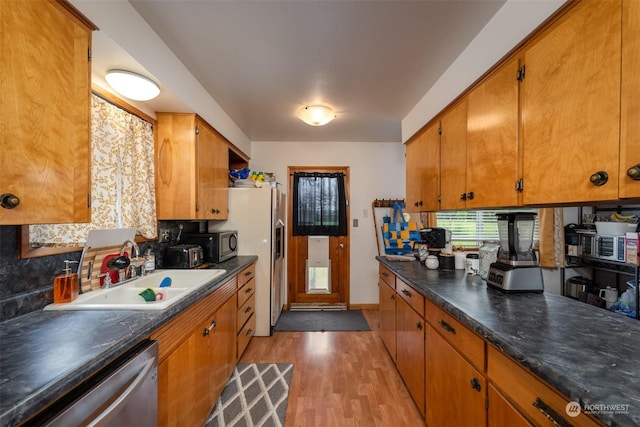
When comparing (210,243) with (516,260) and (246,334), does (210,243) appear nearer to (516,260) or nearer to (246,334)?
(246,334)

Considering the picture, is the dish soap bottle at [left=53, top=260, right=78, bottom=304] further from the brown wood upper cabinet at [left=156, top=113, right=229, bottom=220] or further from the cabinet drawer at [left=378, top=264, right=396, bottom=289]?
the cabinet drawer at [left=378, top=264, right=396, bottom=289]

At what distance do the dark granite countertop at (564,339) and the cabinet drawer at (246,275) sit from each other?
1642 mm

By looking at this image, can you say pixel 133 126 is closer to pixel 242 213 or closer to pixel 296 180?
pixel 242 213

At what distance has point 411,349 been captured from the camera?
184 centimetres

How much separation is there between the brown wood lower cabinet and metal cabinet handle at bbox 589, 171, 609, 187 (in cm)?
183

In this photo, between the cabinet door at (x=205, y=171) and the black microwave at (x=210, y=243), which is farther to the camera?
the black microwave at (x=210, y=243)

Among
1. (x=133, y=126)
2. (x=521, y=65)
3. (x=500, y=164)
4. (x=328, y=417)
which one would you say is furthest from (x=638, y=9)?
(x=133, y=126)

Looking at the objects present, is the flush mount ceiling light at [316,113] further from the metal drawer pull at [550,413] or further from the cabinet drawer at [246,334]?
the metal drawer pull at [550,413]

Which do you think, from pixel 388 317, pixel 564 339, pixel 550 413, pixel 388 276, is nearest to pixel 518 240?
pixel 564 339

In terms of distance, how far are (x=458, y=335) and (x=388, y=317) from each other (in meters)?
1.31

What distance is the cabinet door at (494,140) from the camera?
1323mm

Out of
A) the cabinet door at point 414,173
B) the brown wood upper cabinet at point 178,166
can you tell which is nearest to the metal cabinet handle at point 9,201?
the brown wood upper cabinet at point 178,166

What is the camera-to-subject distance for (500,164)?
1410 mm

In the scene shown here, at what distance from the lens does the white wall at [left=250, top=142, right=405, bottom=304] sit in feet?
12.7
